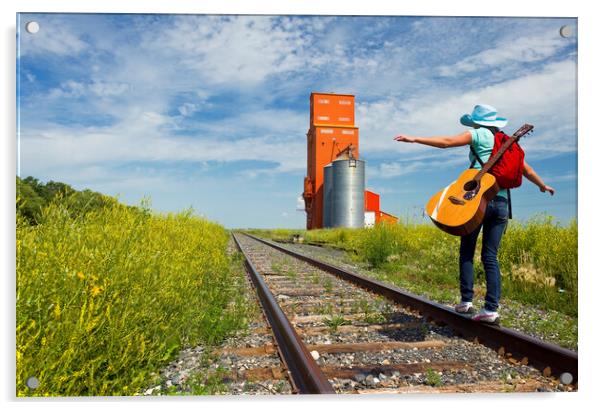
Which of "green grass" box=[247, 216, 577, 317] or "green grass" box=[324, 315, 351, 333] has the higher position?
"green grass" box=[247, 216, 577, 317]

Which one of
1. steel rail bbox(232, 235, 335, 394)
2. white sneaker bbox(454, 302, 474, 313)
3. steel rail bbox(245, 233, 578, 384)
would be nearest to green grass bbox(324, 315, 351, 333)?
steel rail bbox(232, 235, 335, 394)

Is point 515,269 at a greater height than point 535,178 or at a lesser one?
lesser

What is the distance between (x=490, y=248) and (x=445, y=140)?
0.90 metres

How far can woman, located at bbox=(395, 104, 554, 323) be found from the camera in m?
3.40

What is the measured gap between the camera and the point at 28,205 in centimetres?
354

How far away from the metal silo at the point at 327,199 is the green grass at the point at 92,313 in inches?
71.5

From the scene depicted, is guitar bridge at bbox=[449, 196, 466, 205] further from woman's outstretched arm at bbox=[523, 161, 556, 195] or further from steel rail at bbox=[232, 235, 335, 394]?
steel rail at bbox=[232, 235, 335, 394]

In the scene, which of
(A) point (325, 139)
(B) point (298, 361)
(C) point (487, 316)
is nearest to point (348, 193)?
(A) point (325, 139)

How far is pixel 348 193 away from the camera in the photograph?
17.5 ft

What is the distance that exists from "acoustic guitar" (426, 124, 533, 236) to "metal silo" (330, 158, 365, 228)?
0.99 meters

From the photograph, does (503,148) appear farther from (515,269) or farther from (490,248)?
(515,269)

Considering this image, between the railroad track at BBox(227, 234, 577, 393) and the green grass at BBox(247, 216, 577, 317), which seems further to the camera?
the green grass at BBox(247, 216, 577, 317)
